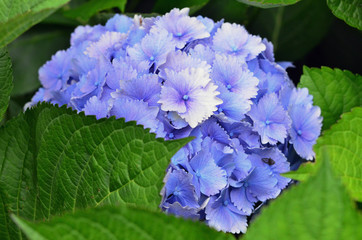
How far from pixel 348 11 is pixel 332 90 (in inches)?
6.2

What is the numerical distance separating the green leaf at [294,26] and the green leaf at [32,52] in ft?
1.82

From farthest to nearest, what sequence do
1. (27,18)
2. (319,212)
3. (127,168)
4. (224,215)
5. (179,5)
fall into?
(179,5) → (224,215) → (127,168) → (27,18) → (319,212)

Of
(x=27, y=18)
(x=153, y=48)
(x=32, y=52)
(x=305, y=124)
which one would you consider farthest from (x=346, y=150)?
(x=32, y=52)

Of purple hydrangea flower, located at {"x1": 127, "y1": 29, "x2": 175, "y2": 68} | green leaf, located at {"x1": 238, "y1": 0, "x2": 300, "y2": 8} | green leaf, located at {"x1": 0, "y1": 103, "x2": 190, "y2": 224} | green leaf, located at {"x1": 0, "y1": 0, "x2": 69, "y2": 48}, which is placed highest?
green leaf, located at {"x1": 0, "y1": 0, "x2": 69, "y2": 48}

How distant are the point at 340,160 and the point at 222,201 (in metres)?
0.20

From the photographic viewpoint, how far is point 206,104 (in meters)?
0.79

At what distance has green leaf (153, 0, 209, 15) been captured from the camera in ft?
3.49

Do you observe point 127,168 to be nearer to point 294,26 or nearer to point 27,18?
point 27,18

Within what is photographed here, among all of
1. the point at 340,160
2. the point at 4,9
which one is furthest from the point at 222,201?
the point at 4,9

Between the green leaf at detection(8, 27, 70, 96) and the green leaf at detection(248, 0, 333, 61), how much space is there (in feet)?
1.82

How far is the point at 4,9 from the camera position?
0.69 meters

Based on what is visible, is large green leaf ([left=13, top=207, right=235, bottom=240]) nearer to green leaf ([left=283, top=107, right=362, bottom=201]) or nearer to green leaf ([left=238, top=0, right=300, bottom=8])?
green leaf ([left=283, top=107, right=362, bottom=201])

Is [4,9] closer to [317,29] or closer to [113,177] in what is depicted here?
[113,177]

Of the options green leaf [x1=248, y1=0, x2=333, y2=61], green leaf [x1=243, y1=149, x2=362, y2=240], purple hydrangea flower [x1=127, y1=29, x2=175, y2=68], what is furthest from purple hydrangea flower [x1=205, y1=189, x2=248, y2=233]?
green leaf [x1=248, y1=0, x2=333, y2=61]
